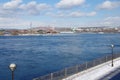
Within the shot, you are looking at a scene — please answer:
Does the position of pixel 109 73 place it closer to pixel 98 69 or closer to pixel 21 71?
pixel 98 69

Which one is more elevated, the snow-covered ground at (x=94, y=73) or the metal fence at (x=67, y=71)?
the metal fence at (x=67, y=71)

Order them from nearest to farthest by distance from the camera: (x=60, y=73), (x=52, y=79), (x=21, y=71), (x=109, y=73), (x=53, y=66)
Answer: (x=52, y=79) < (x=60, y=73) < (x=109, y=73) < (x=21, y=71) < (x=53, y=66)

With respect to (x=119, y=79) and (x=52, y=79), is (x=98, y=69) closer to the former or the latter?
(x=119, y=79)

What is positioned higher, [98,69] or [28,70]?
[98,69]

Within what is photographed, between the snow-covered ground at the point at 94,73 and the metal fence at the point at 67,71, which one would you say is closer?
the metal fence at the point at 67,71

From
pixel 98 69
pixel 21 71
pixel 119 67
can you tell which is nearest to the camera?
pixel 98 69

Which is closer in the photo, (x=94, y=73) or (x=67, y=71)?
(x=67, y=71)

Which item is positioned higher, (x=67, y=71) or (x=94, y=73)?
(x=67, y=71)

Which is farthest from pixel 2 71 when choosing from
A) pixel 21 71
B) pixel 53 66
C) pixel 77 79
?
pixel 77 79

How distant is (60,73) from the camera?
30359 mm

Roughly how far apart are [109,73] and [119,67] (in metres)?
5.79

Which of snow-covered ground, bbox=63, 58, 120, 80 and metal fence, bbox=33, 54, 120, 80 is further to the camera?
snow-covered ground, bbox=63, 58, 120, 80

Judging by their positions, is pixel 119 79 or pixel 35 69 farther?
pixel 35 69

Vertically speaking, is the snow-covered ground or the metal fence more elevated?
the metal fence
